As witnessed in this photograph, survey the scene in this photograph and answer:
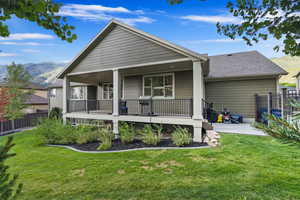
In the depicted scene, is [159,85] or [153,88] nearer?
[159,85]

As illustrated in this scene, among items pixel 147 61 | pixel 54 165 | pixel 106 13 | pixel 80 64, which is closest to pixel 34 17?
pixel 54 165

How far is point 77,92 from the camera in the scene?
15.4 meters

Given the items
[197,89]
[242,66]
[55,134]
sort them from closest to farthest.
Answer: [197,89] → [55,134] → [242,66]

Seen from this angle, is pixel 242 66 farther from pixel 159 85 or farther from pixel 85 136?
pixel 85 136

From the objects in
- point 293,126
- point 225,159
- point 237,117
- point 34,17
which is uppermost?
point 34,17

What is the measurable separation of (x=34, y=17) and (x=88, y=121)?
38.5ft

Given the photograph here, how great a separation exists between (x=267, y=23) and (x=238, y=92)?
9.49 meters

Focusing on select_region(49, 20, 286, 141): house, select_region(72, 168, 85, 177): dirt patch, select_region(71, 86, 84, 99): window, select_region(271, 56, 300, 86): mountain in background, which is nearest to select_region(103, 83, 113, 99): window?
select_region(49, 20, 286, 141): house

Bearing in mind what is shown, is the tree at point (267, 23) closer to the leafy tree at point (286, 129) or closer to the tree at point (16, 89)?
the leafy tree at point (286, 129)

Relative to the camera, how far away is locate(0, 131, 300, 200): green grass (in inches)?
122

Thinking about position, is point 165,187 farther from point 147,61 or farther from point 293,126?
point 147,61

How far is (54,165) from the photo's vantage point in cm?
498

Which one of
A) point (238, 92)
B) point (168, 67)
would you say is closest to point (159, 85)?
point (168, 67)

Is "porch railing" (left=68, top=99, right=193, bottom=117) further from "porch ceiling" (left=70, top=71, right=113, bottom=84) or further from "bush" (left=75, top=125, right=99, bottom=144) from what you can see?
"porch ceiling" (left=70, top=71, right=113, bottom=84)
